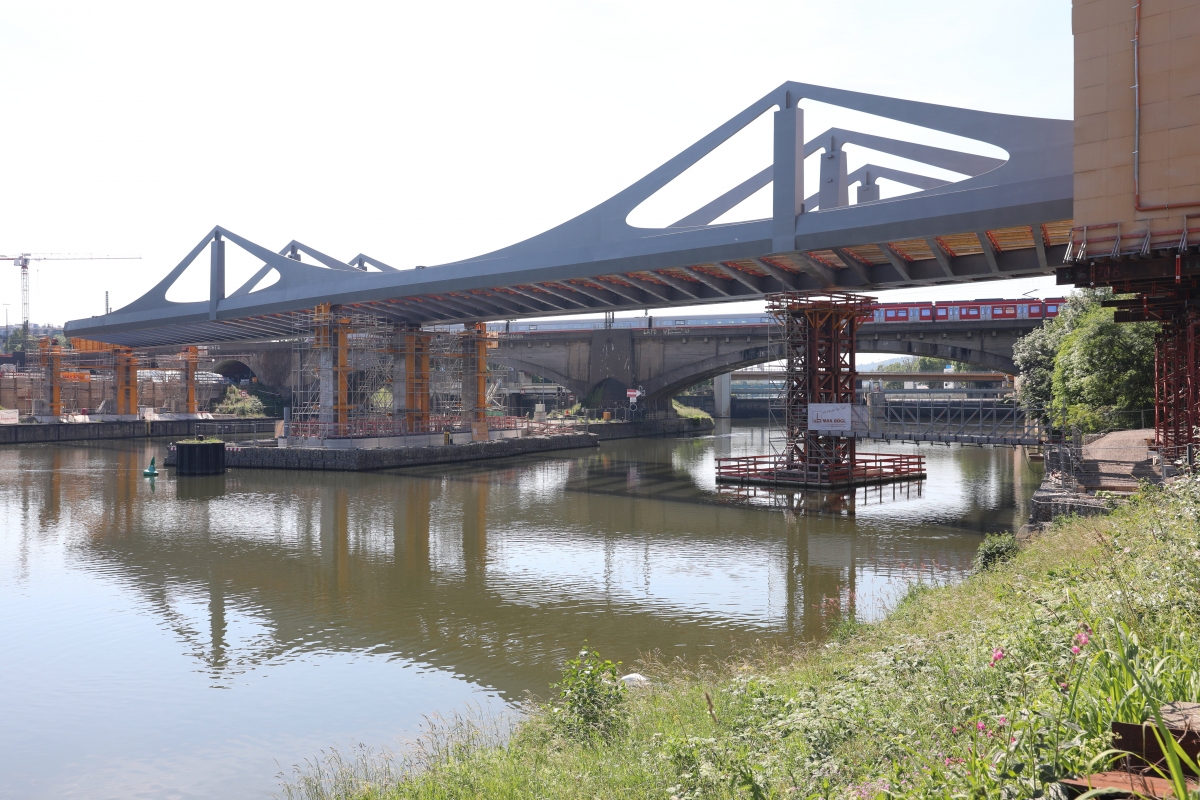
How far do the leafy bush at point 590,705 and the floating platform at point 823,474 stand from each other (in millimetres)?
22130

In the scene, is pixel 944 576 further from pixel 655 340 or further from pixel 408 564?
pixel 655 340

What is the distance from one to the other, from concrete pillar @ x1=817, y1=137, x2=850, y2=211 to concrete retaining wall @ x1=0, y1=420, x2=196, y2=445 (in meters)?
47.9

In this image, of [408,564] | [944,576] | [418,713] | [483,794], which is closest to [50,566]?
[408,564]

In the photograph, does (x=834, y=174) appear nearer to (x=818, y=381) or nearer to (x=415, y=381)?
(x=818, y=381)

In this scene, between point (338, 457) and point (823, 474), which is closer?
point (823, 474)

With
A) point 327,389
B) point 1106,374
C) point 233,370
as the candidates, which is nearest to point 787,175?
point 1106,374

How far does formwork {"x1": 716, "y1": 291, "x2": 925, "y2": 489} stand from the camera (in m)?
29.6

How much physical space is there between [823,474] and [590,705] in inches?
913

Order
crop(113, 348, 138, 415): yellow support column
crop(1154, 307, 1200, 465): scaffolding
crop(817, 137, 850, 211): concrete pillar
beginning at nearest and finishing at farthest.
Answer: crop(1154, 307, 1200, 465): scaffolding
crop(817, 137, 850, 211): concrete pillar
crop(113, 348, 138, 415): yellow support column

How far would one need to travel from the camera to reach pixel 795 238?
82.7 ft

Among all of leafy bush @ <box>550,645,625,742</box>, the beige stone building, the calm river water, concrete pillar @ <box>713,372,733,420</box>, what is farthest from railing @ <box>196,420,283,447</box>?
leafy bush @ <box>550,645,625,742</box>

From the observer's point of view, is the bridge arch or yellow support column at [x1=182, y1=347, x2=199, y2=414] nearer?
yellow support column at [x1=182, y1=347, x2=199, y2=414]

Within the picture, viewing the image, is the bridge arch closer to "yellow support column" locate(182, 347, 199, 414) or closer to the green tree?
"yellow support column" locate(182, 347, 199, 414)

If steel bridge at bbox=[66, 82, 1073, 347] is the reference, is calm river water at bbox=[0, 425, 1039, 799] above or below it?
below
